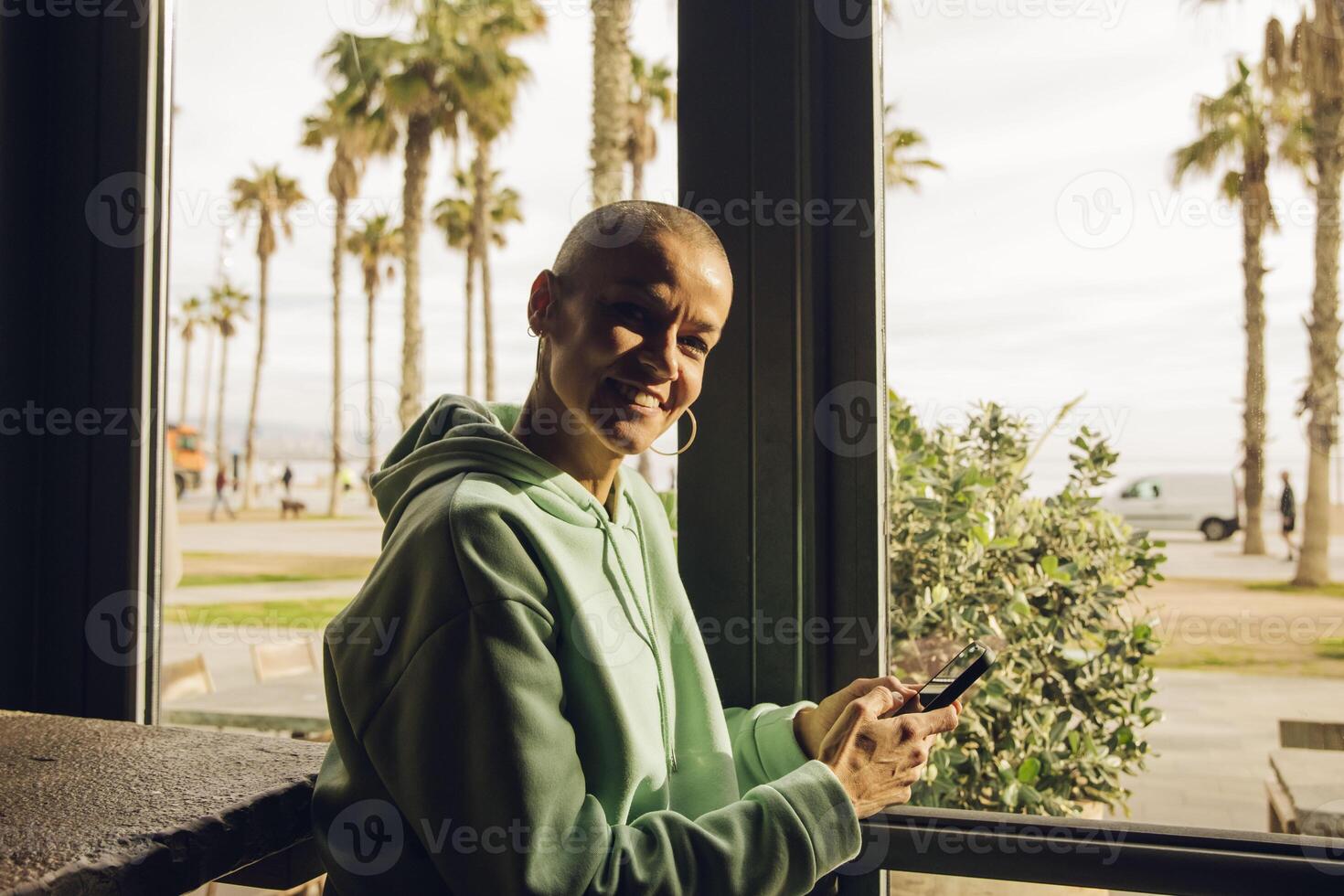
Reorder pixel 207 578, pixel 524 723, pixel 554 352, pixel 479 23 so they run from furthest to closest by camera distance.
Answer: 1. pixel 207 578
2. pixel 479 23
3. pixel 554 352
4. pixel 524 723

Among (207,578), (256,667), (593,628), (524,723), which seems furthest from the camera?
(256,667)

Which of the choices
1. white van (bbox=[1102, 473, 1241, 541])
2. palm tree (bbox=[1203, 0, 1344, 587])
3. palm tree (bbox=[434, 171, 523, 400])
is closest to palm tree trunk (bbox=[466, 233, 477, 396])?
palm tree (bbox=[434, 171, 523, 400])

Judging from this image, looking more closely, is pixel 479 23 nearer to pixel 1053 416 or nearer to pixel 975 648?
pixel 1053 416

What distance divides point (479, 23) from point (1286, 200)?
1.44m

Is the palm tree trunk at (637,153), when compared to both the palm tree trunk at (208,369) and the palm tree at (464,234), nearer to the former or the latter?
the palm tree at (464,234)

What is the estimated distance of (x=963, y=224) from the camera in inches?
64.3

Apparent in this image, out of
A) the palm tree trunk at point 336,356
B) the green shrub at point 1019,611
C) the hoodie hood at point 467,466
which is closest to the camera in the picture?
the hoodie hood at point 467,466

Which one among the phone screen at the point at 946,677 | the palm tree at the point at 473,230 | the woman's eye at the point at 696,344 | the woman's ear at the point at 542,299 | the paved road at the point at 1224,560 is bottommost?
the phone screen at the point at 946,677

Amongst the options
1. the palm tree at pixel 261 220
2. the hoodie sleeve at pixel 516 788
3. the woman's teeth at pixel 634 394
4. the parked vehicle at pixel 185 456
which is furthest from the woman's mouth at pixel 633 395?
the parked vehicle at pixel 185 456

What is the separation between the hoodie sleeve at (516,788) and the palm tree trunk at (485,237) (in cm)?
85

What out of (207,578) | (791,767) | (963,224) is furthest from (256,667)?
(963,224)

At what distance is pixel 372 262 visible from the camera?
6.48 ft

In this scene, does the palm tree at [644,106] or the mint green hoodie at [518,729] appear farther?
the palm tree at [644,106]

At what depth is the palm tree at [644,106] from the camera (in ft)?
5.69
